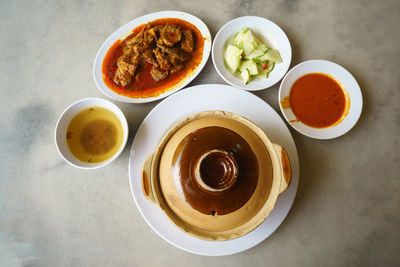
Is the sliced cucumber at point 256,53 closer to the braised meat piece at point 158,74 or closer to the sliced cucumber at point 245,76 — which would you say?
the sliced cucumber at point 245,76

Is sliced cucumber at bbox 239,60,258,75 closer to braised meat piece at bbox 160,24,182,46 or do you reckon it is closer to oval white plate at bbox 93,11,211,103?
oval white plate at bbox 93,11,211,103

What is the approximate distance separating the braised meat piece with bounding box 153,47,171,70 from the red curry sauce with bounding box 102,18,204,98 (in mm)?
66

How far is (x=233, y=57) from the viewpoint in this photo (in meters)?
1.71

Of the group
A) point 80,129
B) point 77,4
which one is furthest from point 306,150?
point 77,4

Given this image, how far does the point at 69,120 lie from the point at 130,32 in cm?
74

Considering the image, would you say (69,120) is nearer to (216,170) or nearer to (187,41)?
(187,41)

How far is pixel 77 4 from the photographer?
2031mm

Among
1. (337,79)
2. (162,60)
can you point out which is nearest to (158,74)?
(162,60)

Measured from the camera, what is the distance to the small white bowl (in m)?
Answer: 1.62

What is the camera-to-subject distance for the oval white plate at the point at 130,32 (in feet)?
5.75

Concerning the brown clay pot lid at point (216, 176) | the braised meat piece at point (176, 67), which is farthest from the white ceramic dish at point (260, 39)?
the brown clay pot lid at point (216, 176)

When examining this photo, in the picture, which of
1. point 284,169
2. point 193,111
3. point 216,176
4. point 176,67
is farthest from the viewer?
point 176,67

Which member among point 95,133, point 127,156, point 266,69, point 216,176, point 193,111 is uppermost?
point 266,69

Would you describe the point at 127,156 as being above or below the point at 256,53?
below
